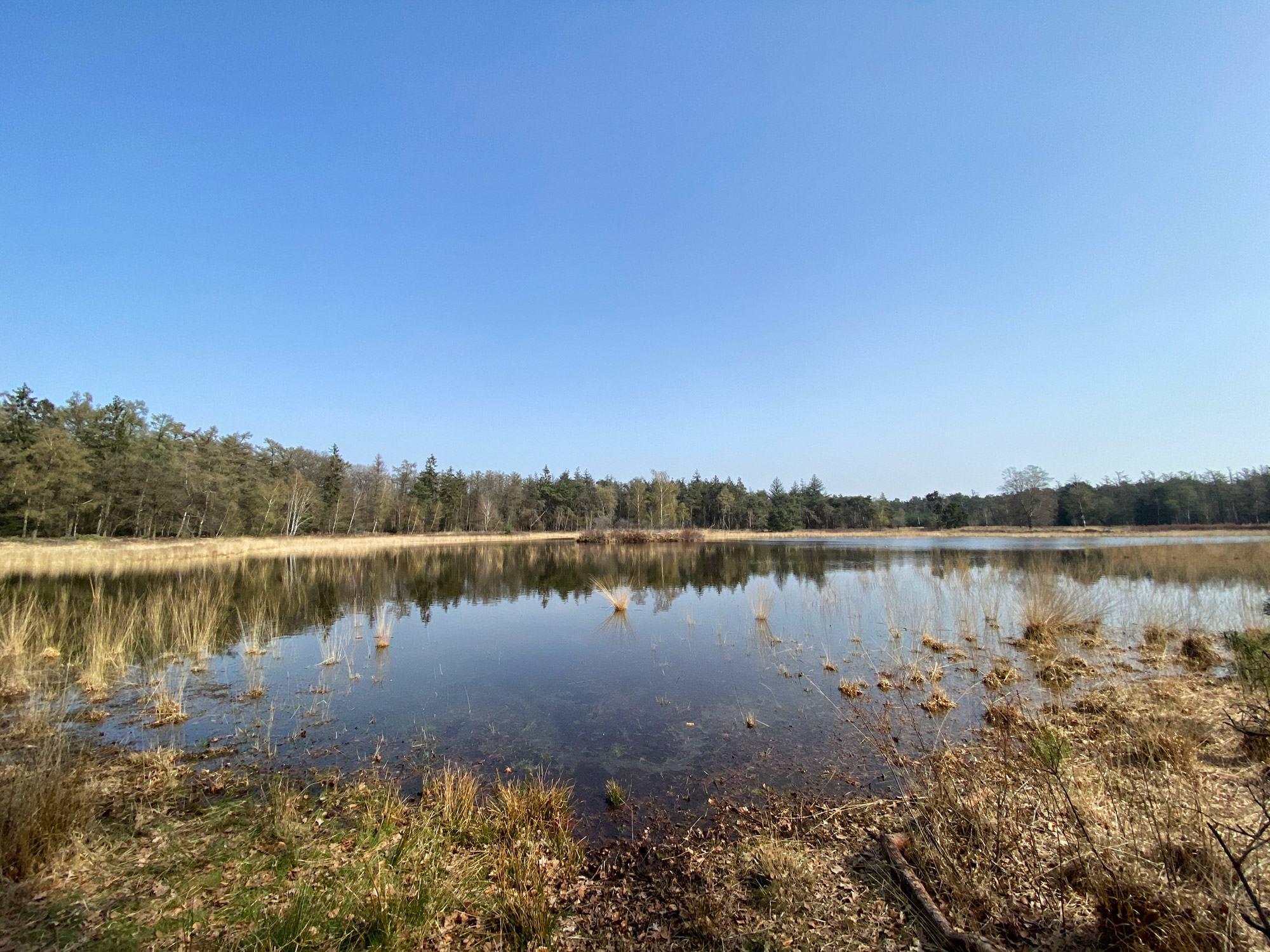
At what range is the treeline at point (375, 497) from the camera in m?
36.8

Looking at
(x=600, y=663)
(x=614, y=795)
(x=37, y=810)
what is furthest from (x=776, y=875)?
(x=600, y=663)

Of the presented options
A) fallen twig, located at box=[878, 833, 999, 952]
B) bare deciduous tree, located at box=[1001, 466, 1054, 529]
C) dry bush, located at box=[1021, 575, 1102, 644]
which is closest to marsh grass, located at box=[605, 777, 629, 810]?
fallen twig, located at box=[878, 833, 999, 952]

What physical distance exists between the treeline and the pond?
27336mm

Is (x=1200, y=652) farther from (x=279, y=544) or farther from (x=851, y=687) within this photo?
(x=279, y=544)

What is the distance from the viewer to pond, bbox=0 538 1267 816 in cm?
559

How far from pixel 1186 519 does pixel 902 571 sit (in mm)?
73141

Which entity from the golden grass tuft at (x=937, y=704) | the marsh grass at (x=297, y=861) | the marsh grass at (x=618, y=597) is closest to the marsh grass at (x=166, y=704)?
the marsh grass at (x=297, y=861)

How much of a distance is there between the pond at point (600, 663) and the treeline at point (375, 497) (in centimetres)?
2734

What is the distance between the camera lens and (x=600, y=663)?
9266 millimetres

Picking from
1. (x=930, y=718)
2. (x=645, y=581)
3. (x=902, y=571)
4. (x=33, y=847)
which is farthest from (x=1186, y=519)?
(x=33, y=847)

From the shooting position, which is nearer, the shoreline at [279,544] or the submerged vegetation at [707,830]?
the submerged vegetation at [707,830]

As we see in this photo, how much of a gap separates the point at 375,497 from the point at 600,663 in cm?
6015

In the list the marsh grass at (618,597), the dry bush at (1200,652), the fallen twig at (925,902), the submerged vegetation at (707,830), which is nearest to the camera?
the fallen twig at (925,902)

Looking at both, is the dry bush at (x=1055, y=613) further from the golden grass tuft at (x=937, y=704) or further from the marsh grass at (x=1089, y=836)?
the marsh grass at (x=1089, y=836)
